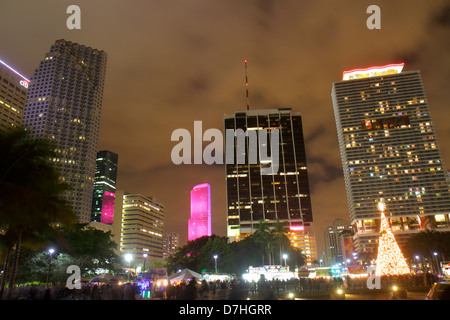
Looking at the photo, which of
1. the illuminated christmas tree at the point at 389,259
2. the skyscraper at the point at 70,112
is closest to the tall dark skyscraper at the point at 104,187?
the skyscraper at the point at 70,112

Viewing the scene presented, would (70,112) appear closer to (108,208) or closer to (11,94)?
(11,94)

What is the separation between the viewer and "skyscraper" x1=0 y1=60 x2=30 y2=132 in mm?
130000

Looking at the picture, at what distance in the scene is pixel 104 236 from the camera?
43469mm

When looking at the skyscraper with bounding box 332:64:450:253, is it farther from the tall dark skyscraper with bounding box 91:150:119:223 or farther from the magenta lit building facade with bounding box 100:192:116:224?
the tall dark skyscraper with bounding box 91:150:119:223

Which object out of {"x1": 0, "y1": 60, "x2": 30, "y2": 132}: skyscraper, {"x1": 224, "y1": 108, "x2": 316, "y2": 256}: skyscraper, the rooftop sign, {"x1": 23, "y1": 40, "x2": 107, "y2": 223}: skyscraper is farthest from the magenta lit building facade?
the rooftop sign

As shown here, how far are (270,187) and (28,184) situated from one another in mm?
153028

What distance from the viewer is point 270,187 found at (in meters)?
161

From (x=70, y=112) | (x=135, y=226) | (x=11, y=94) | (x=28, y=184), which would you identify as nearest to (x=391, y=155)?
(x=135, y=226)

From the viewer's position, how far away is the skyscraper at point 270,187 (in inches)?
6142

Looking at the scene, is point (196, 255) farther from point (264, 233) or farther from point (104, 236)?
point (104, 236)

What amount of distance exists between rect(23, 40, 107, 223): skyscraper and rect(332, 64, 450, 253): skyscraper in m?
131

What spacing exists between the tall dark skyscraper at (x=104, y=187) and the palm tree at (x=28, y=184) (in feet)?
558
